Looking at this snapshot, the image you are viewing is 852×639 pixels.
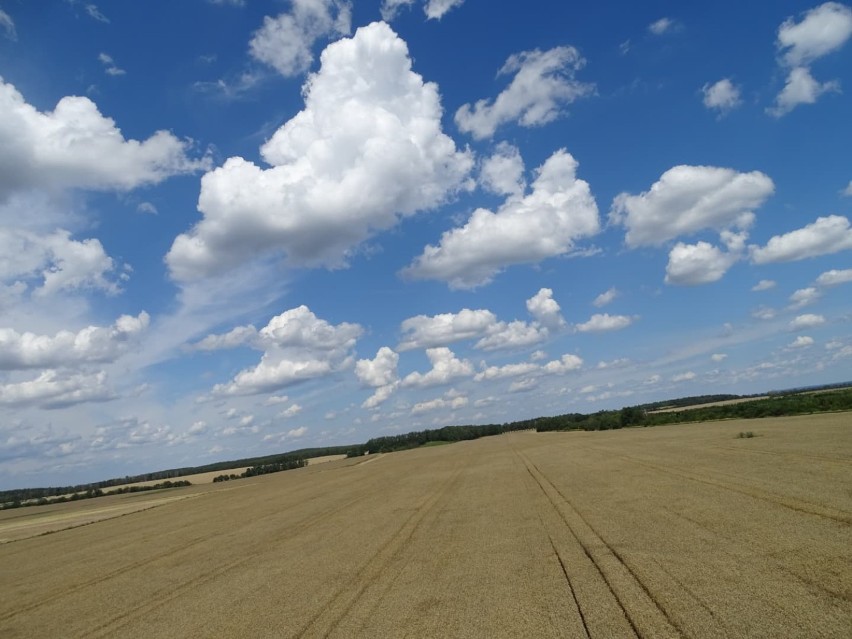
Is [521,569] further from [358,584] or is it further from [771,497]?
[771,497]

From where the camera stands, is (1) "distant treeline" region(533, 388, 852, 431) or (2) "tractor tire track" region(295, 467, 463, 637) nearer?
(2) "tractor tire track" region(295, 467, 463, 637)

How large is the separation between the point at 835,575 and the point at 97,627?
14.0m

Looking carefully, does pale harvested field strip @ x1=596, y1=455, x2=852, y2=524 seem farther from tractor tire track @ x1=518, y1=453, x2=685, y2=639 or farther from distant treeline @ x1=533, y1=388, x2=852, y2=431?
distant treeline @ x1=533, y1=388, x2=852, y2=431

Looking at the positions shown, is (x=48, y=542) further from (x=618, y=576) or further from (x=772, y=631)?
(x=772, y=631)

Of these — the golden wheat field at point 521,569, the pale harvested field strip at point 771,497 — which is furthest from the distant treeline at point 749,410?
the pale harvested field strip at point 771,497

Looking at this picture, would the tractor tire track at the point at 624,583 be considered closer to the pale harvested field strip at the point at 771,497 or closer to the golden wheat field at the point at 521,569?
the golden wheat field at the point at 521,569

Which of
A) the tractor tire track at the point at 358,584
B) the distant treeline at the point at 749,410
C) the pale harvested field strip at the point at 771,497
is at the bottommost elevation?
the tractor tire track at the point at 358,584

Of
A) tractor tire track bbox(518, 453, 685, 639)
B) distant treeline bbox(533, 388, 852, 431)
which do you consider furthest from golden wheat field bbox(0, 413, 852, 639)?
distant treeline bbox(533, 388, 852, 431)

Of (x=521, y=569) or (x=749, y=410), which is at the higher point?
(x=749, y=410)

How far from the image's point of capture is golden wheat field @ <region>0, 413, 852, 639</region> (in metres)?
8.44

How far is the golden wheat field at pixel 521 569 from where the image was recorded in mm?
8438

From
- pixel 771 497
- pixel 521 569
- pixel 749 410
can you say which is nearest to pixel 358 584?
pixel 521 569

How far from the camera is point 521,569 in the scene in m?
11.8

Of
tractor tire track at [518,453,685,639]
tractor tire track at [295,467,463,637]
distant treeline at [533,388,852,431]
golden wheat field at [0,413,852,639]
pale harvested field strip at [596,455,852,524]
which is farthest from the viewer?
distant treeline at [533,388,852,431]
